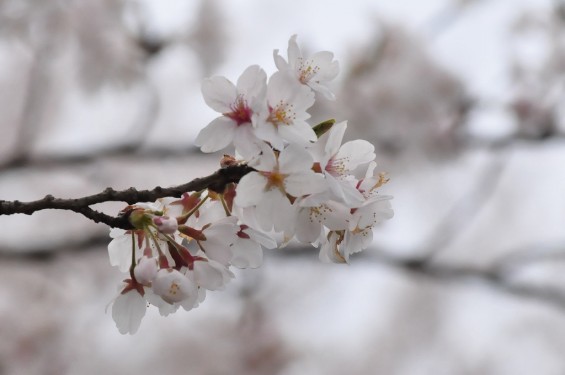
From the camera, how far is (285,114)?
0.68 m

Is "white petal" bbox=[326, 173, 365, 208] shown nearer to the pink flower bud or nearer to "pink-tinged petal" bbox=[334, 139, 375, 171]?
"pink-tinged petal" bbox=[334, 139, 375, 171]

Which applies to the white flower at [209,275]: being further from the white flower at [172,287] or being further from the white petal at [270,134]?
the white petal at [270,134]

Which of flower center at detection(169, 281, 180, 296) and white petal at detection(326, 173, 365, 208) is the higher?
white petal at detection(326, 173, 365, 208)

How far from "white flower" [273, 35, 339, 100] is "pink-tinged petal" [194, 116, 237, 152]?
0.23 feet

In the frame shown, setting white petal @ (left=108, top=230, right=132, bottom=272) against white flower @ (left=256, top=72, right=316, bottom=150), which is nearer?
white flower @ (left=256, top=72, right=316, bottom=150)

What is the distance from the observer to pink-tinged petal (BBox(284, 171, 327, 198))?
2.17ft

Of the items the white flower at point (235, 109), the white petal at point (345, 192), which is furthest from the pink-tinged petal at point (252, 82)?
the white petal at point (345, 192)

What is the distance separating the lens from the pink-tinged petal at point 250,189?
26.6 inches

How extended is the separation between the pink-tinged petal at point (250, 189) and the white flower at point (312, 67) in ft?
0.34

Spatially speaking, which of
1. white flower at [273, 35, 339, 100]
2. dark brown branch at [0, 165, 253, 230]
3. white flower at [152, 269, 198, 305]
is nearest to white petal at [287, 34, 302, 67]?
white flower at [273, 35, 339, 100]

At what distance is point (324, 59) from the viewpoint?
0.78m

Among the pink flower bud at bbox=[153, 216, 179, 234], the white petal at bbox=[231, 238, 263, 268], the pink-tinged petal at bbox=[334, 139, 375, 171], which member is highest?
the pink-tinged petal at bbox=[334, 139, 375, 171]

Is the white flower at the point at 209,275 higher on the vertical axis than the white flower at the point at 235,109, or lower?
lower

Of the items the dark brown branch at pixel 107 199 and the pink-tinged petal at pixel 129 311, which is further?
the pink-tinged petal at pixel 129 311
